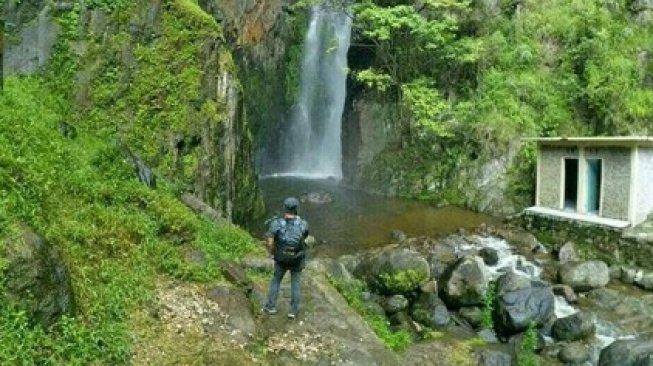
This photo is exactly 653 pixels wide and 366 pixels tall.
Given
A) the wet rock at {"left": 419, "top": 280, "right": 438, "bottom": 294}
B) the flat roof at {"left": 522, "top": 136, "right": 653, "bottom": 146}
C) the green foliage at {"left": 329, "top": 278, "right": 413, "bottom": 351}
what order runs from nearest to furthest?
the green foliage at {"left": 329, "top": 278, "right": 413, "bottom": 351} < the wet rock at {"left": 419, "top": 280, "right": 438, "bottom": 294} < the flat roof at {"left": 522, "top": 136, "right": 653, "bottom": 146}

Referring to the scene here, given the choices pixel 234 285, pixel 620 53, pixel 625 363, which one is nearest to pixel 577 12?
pixel 620 53

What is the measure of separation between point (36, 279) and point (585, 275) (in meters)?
13.0

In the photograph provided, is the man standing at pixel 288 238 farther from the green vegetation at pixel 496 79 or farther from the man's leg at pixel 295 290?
the green vegetation at pixel 496 79

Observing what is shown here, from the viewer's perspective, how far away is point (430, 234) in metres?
19.0

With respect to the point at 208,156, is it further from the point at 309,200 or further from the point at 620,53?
the point at 620,53

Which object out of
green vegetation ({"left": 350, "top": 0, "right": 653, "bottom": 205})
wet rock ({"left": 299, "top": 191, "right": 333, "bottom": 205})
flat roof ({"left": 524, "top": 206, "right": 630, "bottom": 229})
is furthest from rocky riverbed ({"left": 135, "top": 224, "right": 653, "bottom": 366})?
wet rock ({"left": 299, "top": 191, "right": 333, "bottom": 205})

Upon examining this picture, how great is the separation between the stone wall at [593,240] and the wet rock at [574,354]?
5754 millimetres

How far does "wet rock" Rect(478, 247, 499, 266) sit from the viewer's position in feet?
53.6

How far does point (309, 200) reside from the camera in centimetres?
2572

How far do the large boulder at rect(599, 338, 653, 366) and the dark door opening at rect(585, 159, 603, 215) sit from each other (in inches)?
329

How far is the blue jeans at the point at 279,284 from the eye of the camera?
8305mm

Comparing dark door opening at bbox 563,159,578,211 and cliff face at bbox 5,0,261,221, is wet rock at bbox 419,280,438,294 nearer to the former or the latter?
cliff face at bbox 5,0,261,221

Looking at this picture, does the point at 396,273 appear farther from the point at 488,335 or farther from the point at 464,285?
the point at 488,335

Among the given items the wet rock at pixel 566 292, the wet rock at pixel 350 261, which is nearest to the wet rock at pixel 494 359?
the wet rock at pixel 566 292
